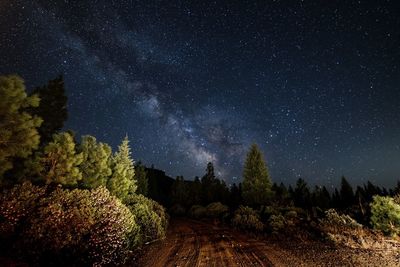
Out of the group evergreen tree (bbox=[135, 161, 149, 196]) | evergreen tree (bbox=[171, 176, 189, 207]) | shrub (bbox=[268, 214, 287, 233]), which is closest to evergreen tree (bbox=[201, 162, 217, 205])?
evergreen tree (bbox=[171, 176, 189, 207])

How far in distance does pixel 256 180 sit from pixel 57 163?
30.2 meters

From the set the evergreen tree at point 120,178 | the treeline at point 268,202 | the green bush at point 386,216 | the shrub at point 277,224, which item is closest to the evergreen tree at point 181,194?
the treeline at point 268,202

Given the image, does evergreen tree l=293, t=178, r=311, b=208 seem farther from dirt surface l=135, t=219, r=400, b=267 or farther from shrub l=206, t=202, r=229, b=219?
dirt surface l=135, t=219, r=400, b=267

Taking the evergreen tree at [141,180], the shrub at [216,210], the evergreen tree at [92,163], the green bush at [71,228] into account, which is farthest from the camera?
the evergreen tree at [141,180]

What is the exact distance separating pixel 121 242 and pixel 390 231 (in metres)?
18.2

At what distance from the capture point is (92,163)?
68.5 ft

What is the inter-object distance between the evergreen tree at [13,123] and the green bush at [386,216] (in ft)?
75.0

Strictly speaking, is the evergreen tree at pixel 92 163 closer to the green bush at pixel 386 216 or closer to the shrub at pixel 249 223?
the shrub at pixel 249 223

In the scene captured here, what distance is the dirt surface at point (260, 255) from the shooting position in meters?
12.2

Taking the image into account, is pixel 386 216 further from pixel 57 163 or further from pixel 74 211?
pixel 57 163

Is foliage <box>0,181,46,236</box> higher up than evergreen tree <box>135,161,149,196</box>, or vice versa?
evergreen tree <box>135,161,149,196</box>

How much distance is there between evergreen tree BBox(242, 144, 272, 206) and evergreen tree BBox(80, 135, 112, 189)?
24793mm

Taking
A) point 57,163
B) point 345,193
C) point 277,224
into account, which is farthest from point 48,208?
point 345,193

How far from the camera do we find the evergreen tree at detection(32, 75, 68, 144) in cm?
3038
